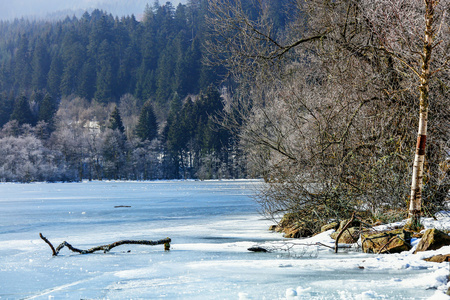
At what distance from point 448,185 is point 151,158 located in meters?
78.8

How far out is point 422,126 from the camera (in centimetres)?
873

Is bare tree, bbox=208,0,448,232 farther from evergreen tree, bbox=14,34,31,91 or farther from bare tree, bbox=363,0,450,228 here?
evergreen tree, bbox=14,34,31,91

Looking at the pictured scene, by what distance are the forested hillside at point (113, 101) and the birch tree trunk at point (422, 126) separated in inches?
1804

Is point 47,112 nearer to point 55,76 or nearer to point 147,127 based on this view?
point 147,127

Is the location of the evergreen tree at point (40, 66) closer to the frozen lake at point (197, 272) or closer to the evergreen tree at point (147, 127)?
the evergreen tree at point (147, 127)

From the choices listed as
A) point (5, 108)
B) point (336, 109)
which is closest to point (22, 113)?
point (5, 108)

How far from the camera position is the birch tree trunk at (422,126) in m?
8.61

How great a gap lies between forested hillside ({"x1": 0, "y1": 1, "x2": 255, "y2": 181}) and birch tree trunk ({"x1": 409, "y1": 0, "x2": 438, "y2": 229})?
45.8 meters

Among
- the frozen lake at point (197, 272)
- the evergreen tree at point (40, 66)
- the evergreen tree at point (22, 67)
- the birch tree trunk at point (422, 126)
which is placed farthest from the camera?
the evergreen tree at point (22, 67)

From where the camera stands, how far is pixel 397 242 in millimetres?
8578

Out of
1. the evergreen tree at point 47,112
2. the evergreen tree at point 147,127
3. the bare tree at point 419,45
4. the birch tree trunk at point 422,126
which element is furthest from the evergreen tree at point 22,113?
the birch tree trunk at point 422,126

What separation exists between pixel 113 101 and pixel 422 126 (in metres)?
136

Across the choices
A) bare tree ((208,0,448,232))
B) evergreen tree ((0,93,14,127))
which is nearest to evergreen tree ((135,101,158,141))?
evergreen tree ((0,93,14,127))

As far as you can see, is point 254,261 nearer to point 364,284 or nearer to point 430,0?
point 364,284
